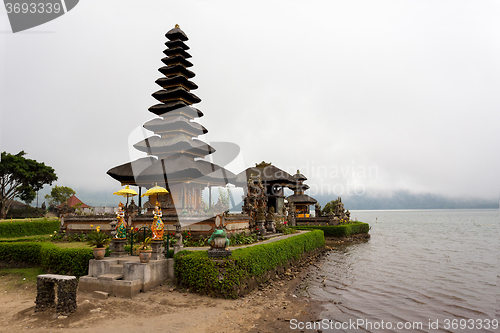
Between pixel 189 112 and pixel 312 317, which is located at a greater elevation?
pixel 189 112

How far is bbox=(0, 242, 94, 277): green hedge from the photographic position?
1421cm

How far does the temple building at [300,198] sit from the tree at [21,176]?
3896 centimetres

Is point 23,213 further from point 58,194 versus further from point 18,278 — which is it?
point 18,278

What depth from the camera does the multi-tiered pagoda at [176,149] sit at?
24.7 metres

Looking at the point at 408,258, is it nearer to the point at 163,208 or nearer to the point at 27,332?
the point at 163,208

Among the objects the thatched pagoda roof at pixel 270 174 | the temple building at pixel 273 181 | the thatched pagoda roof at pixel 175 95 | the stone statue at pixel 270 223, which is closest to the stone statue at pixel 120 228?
the stone statue at pixel 270 223

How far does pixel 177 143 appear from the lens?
27.2m

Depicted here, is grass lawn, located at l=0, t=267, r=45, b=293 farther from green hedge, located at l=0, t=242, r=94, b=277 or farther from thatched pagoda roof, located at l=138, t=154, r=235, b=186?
thatched pagoda roof, located at l=138, t=154, r=235, b=186

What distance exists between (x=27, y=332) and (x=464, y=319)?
15.8 meters

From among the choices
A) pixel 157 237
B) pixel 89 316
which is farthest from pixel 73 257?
pixel 89 316

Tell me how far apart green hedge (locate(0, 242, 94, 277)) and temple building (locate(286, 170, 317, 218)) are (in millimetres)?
35686

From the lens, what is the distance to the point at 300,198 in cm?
5034

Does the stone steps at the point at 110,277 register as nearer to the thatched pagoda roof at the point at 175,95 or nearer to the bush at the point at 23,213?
the thatched pagoda roof at the point at 175,95

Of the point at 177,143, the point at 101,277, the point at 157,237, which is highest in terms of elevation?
the point at 177,143
